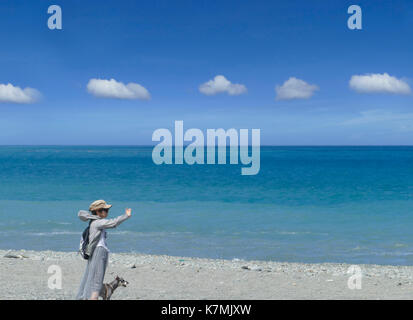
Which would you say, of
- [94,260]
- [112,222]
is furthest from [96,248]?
[112,222]

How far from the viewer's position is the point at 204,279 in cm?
1232

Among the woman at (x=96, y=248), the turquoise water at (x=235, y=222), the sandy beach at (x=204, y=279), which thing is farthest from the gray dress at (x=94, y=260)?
the turquoise water at (x=235, y=222)

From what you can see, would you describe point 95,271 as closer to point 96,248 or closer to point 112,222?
point 96,248

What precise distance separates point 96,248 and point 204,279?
18.9 feet

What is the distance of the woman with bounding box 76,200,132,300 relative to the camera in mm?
7027

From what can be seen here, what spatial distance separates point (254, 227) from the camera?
24031 millimetres

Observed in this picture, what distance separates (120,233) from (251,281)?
11183 mm

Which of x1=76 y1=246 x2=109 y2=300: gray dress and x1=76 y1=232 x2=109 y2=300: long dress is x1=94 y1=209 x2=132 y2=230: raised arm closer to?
x1=76 y1=232 x2=109 y2=300: long dress

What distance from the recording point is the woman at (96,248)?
277 inches

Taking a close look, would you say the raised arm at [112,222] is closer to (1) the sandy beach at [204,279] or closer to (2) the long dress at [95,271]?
(2) the long dress at [95,271]

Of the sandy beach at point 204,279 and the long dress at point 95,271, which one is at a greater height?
the long dress at point 95,271

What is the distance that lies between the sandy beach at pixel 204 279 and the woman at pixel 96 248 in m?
2.39
